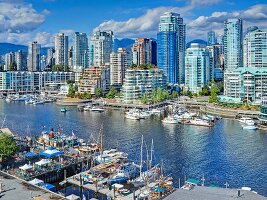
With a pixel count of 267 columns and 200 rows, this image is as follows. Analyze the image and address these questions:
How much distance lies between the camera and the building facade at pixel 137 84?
4781 centimetres

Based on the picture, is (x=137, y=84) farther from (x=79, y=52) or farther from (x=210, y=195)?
(x=79, y=52)

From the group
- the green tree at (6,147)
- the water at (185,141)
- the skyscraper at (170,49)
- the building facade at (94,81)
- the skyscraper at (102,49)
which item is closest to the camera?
the green tree at (6,147)

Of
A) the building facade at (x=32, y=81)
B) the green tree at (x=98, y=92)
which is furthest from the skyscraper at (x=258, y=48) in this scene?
the building facade at (x=32, y=81)

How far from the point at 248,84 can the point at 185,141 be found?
784 inches

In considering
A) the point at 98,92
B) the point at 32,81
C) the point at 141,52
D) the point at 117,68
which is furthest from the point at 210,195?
the point at 141,52

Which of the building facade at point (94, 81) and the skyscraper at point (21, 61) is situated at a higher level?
the skyscraper at point (21, 61)

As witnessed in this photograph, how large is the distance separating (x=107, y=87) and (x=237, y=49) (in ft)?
83.1

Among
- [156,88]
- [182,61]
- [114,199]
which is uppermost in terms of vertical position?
[182,61]

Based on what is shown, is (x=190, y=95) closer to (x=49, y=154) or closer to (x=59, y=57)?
(x=49, y=154)

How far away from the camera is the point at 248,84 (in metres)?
43.6

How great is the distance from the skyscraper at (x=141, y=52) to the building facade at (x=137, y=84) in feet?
83.8

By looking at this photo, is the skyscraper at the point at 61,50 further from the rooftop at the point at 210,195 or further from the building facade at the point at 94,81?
the rooftop at the point at 210,195

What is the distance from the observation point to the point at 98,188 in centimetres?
1642

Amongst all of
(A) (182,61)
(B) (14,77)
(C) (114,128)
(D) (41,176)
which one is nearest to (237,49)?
(A) (182,61)
